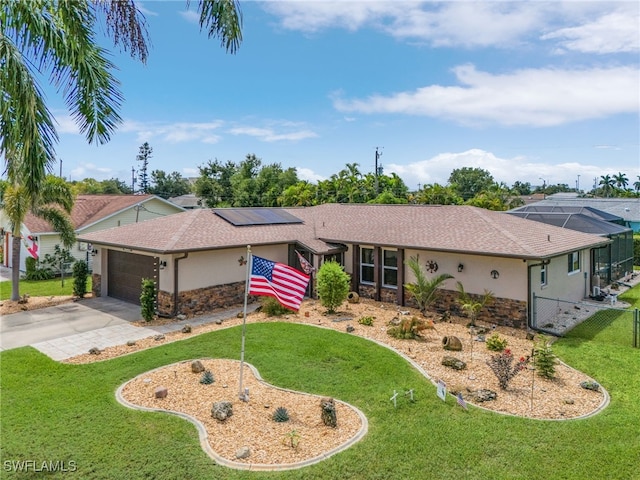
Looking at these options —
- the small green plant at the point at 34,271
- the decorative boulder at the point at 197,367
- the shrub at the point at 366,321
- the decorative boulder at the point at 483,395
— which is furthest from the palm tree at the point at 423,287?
the small green plant at the point at 34,271

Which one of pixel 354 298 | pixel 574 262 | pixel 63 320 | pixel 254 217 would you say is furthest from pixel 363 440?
pixel 574 262

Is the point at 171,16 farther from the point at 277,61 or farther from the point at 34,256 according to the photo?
the point at 34,256

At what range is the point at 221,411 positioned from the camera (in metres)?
7.10

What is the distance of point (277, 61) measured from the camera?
1545cm

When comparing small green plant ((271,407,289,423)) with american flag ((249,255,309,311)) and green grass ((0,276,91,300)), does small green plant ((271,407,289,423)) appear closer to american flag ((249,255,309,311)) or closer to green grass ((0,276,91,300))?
american flag ((249,255,309,311))

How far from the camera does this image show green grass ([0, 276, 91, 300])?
61.0 feet

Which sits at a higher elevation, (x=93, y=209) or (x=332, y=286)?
(x=93, y=209)

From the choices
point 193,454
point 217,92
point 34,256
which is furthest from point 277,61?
point 34,256

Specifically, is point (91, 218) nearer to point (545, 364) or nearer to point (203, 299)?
point (203, 299)

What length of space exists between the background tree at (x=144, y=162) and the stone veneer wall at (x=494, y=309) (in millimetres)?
68869

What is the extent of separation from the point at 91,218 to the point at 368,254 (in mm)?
19857

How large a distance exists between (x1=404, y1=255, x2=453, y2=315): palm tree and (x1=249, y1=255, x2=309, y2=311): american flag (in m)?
6.85

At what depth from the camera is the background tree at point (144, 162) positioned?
72.9 m

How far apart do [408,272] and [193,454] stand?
1137cm
